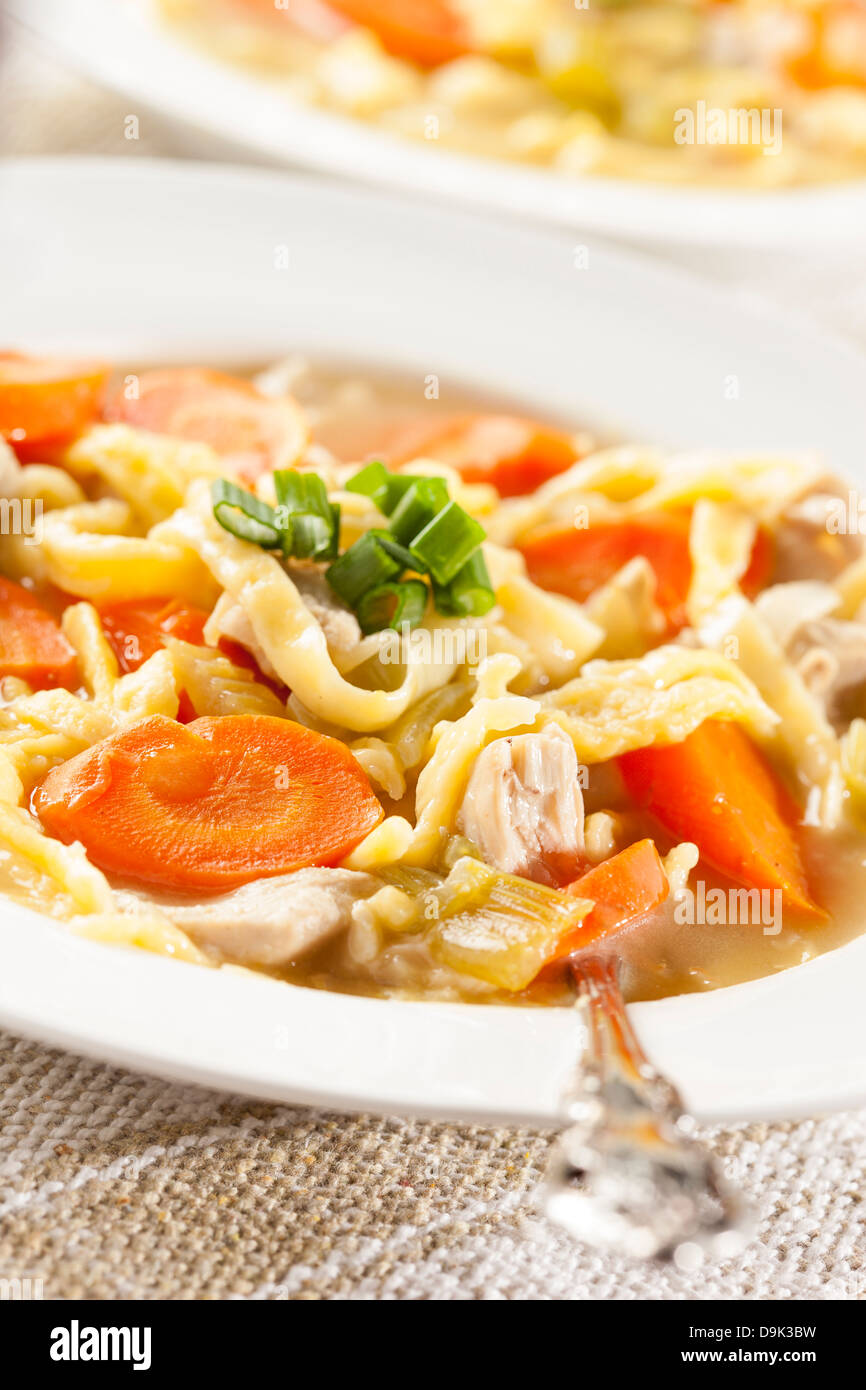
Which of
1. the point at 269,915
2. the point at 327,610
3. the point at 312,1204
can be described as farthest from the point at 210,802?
the point at 312,1204

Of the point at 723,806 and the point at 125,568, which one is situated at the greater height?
the point at 125,568

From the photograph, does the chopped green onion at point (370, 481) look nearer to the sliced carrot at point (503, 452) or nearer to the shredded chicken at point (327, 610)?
the shredded chicken at point (327, 610)

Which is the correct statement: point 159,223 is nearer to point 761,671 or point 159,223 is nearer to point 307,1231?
point 761,671

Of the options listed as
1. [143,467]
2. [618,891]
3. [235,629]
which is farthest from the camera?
[143,467]

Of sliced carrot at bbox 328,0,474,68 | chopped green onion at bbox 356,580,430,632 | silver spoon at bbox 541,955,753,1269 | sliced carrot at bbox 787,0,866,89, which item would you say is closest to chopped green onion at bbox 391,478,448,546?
chopped green onion at bbox 356,580,430,632

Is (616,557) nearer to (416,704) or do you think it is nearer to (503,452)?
(503,452)

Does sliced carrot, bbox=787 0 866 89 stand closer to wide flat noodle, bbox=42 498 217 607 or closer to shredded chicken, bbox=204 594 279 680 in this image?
wide flat noodle, bbox=42 498 217 607
